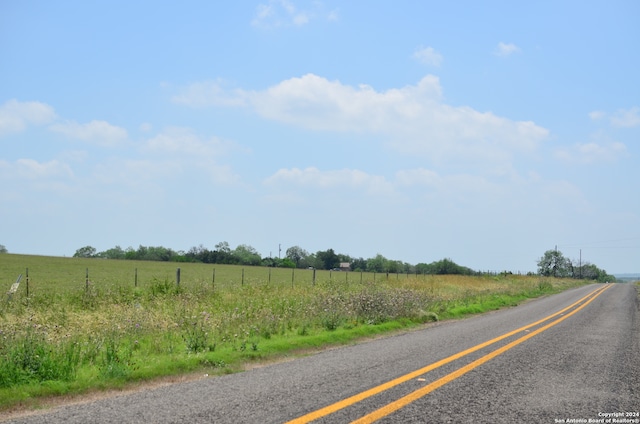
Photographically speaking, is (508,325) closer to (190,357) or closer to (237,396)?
(190,357)

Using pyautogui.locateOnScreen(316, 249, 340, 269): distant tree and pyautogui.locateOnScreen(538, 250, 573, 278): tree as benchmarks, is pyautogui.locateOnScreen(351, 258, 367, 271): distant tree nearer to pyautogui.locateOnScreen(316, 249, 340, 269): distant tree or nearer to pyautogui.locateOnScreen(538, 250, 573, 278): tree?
pyautogui.locateOnScreen(316, 249, 340, 269): distant tree

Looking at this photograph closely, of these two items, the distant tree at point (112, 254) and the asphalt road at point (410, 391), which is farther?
the distant tree at point (112, 254)

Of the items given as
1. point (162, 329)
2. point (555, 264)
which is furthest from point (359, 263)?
point (162, 329)

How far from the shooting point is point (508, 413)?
225 inches

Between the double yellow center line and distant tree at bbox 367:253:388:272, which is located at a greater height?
the double yellow center line

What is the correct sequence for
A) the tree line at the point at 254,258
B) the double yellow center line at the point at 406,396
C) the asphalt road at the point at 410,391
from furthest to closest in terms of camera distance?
the tree line at the point at 254,258, the asphalt road at the point at 410,391, the double yellow center line at the point at 406,396

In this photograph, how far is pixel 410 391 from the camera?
649 centimetres

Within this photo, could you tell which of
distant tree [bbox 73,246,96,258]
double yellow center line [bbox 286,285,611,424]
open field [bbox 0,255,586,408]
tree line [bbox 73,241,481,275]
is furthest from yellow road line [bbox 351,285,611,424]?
distant tree [bbox 73,246,96,258]

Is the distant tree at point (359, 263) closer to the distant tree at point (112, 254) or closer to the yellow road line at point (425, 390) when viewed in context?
the distant tree at point (112, 254)

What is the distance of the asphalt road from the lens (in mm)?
5508

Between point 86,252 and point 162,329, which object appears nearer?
point 162,329

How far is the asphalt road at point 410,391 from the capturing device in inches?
217

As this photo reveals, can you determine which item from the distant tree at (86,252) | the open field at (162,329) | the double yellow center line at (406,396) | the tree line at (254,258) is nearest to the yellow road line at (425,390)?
the double yellow center line at (406,396)

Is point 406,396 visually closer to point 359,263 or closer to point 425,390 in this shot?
point 425,390
